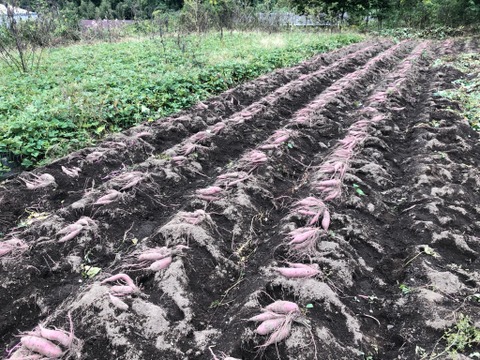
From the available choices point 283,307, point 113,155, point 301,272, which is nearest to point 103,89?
point 113,155

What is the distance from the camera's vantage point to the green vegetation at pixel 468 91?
572 centimetres

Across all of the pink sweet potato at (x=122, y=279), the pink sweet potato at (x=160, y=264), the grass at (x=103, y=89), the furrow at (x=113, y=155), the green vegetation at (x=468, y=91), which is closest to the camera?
the pink sweet potato at (x=122, y=279)

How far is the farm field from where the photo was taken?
2064 millimetres

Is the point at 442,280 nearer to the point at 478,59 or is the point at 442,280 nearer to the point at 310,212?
the point at 310,212

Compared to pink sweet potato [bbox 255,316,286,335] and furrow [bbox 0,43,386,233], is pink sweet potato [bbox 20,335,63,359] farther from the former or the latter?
furrow [bbox 0,43,386,233]

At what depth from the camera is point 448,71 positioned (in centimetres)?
880

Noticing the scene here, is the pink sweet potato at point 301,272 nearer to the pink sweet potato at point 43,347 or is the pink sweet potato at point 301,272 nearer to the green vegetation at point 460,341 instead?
the green vegetation at point 460,341

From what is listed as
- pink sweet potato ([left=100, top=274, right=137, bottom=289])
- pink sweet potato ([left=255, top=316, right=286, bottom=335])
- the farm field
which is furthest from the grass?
pink sweet potato ([left=255, top=316, right=286, bottom=335])

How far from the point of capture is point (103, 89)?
6.36m

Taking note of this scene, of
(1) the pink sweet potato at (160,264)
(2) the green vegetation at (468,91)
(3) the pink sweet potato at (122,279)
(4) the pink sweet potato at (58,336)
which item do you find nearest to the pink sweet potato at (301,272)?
(1) the pink sweet potato at (160,264)

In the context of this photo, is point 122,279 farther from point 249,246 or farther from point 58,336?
point 249,246

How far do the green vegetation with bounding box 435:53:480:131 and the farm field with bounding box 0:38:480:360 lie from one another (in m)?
0.90

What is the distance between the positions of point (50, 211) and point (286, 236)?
233 cm

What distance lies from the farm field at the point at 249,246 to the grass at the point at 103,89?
691 millimetres
